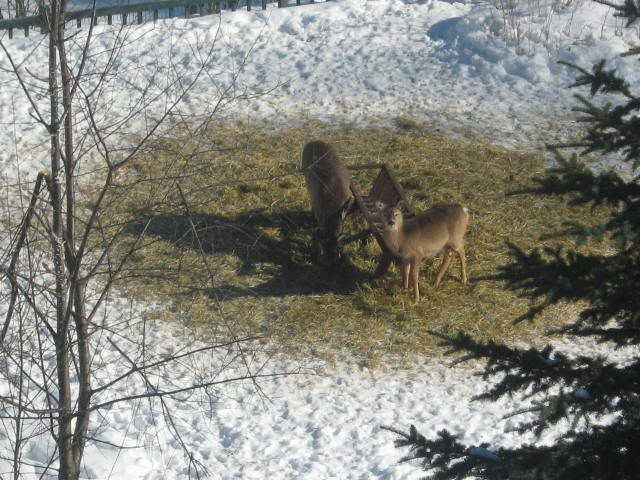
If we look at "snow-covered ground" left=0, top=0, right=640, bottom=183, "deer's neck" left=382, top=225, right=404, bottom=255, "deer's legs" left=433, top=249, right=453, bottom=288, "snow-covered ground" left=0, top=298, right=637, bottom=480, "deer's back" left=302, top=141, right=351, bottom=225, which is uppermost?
"snow-covered ground" left=0, top=0, right=640, bottom=183

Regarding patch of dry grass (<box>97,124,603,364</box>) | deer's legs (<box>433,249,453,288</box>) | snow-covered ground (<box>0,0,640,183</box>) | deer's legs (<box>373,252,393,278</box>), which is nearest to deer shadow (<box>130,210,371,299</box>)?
patch of dry grass (<box>97,124,603,364</box>)

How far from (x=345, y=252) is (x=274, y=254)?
0.75m

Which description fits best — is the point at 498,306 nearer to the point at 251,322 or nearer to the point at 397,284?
the point at 397,284

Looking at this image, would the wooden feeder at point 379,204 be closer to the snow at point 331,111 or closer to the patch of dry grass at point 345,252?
the patch of dry grass at point 345,252

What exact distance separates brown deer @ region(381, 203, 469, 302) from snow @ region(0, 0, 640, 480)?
40.0 inches

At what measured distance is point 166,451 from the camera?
634 centimetres

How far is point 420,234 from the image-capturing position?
8.08 meters

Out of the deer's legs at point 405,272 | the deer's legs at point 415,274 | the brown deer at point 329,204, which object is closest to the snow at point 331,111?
the deer's legs at point 415,274

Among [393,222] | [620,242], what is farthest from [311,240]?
[620,242]

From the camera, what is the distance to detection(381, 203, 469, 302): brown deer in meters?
8.03

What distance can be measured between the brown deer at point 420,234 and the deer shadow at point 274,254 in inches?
24.6

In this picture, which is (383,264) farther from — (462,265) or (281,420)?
(281,420)

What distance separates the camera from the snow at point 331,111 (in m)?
6.39

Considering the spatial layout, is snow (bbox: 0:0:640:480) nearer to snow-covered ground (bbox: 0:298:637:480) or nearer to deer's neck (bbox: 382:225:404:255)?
snow-covered ground (bbox: 0:298:637:480)
